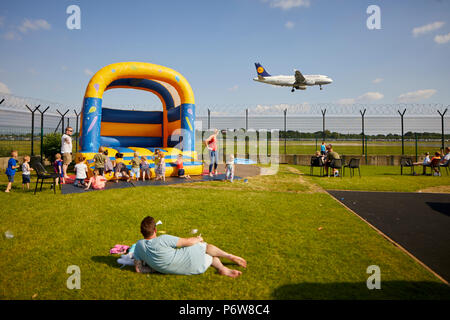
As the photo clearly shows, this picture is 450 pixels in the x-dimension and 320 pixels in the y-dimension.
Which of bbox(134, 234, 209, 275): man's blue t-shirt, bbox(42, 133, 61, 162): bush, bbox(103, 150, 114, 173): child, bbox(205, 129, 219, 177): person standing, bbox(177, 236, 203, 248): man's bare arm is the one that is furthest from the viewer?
bbox(42, 133, 61, 162): bush

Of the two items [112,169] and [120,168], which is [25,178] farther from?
[120,168]

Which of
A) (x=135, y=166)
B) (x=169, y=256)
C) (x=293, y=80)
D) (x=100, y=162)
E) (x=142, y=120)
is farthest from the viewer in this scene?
(x=293, y=80)

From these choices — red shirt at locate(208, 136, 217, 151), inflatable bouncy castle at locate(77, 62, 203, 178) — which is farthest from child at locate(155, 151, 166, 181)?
red shirt at locate(208, 136, 217, 151)

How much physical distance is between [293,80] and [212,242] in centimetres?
3244

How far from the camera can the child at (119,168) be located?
938cm

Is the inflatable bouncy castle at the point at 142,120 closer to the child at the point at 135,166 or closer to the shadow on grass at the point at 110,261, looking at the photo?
the child at the point at 135,166

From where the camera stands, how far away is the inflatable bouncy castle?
9.48m

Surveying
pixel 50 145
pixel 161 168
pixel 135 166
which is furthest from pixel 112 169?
pixel 50 145

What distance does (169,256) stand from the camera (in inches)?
123

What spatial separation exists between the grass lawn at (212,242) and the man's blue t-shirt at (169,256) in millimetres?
115

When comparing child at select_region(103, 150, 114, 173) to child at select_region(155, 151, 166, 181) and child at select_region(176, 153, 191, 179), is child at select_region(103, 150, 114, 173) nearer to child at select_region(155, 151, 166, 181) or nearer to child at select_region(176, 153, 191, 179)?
child at select_region(155, 151, 166, 181)

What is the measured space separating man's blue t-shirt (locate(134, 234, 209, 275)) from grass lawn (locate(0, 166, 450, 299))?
0.38ft

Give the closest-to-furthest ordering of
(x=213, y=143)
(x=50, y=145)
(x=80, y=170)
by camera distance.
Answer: (x=80, y=170)
(x=213, y=143)
(x=50, y=145)
